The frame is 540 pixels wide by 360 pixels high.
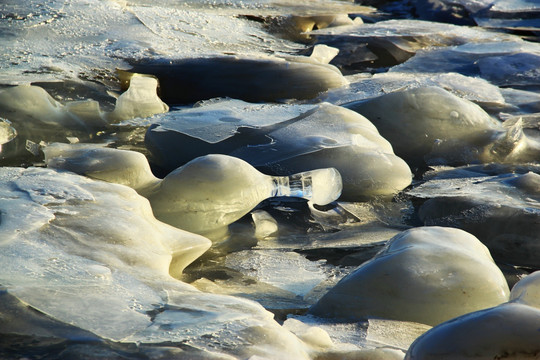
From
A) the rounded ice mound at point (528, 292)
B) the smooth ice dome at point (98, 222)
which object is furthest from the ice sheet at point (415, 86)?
the rounded ice mound at point (528, 292)

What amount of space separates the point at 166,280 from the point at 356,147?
43.0 inches

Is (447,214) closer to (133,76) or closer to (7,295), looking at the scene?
(7,295)

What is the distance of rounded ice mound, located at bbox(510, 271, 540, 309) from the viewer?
1.38 m

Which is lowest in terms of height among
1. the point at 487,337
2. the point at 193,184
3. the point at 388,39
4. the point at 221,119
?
the point at 388,39

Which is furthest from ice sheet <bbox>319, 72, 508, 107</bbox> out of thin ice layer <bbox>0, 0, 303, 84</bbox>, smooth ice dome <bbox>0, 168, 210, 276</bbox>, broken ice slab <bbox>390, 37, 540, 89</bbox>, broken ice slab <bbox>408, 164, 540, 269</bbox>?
smooth ice dome <bbox>0, 168, 210, 276</bbox>

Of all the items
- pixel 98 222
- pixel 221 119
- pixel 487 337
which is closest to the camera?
pixel 487 337

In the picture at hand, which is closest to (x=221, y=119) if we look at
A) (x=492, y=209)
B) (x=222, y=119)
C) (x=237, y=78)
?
(x=222, y=119)

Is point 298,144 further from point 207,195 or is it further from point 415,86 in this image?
point 415,86

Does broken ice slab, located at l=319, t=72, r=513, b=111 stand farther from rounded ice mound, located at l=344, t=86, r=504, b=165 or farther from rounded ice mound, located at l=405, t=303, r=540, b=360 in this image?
rounded ice mound, located at l=405, t=303, r=540, b=360

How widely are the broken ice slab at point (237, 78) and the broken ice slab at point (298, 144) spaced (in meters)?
0.56

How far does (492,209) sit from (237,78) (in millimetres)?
1652

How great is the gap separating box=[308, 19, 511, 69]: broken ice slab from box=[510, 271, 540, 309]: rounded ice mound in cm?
276

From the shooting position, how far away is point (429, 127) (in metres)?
2.73

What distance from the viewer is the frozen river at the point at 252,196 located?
1209 millimetres
